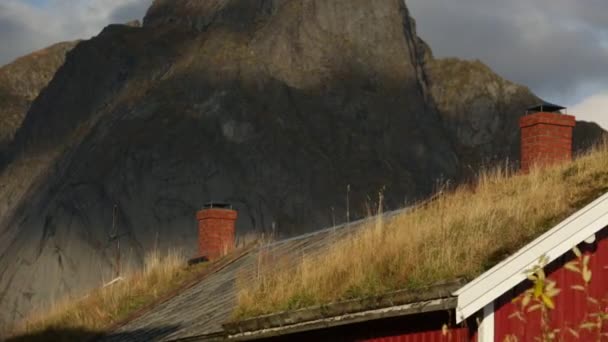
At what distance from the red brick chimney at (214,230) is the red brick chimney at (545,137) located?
8418 mm

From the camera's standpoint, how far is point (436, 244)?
1234cm

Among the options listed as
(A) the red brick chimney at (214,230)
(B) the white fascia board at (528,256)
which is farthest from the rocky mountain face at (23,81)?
(B) the white fascia board at (528,256)

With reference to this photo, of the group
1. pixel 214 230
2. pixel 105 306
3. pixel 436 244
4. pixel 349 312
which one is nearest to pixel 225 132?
pixel 214 230

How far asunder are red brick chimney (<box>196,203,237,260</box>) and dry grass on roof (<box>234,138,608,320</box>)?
450 inches

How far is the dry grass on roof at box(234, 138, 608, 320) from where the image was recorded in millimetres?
11727

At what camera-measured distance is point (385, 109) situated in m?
119

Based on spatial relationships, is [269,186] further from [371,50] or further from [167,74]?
[371,50]

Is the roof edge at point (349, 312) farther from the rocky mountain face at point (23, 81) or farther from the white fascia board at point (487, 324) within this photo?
the rocky mountain face at point (23, 81)

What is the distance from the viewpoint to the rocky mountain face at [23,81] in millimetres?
157400

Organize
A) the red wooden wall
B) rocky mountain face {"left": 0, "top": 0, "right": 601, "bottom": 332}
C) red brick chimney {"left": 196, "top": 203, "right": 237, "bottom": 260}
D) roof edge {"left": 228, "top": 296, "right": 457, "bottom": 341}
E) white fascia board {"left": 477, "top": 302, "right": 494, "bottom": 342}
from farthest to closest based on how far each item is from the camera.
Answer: rocky mountain face {"left": 0, "top": 0, "right": 601, "bottom": 332}
red brick chimney {"left": 196, "top": 203, "right": 237, "bottom": 260}
the red wooden wall
white fascia board {"left": 477, "top": 302, "right": 494, "bottom": 342}
roof edge {"left": 228, "top": 296, "right": 457, "bottom": 341}

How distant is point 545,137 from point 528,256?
8329mm

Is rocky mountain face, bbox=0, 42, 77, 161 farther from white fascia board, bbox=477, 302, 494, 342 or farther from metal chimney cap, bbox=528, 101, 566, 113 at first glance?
white fascia board, bbox=477, 302, 494, 342

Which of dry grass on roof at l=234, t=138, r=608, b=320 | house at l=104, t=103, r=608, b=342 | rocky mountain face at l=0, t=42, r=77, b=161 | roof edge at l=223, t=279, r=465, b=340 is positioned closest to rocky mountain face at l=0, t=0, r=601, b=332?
rocky mountain face at l=0, t=42, r=77, b=161

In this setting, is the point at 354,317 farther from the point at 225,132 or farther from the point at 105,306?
the point at 225,132
